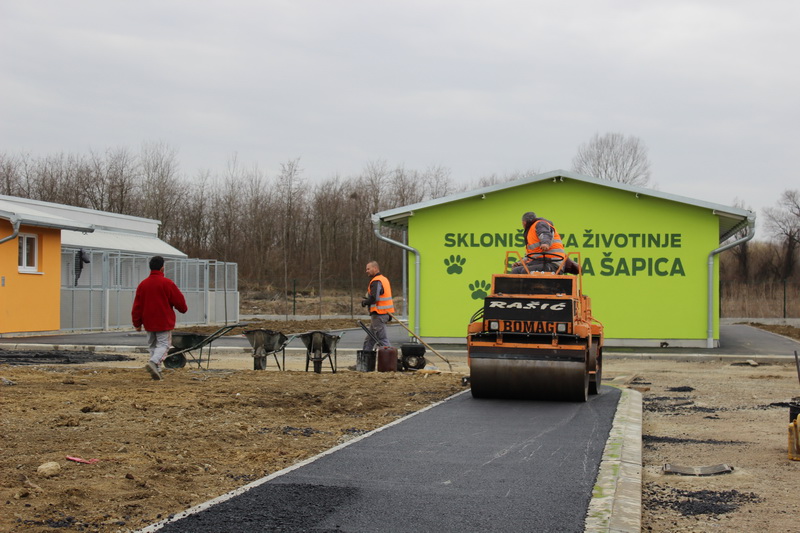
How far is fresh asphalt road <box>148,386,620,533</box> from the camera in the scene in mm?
5672

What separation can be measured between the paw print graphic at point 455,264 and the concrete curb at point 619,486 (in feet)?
45.2

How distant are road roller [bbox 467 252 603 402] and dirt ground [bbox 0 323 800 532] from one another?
0.99m

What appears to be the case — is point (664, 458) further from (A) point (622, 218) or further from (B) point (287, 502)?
(A) point (622, 218)

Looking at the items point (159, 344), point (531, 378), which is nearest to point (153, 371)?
point (159, 344)

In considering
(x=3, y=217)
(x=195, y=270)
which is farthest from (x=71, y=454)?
(x=195, y=270)

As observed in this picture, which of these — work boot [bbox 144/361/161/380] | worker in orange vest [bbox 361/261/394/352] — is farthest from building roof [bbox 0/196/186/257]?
work boot [bbox 144/361/161/380]

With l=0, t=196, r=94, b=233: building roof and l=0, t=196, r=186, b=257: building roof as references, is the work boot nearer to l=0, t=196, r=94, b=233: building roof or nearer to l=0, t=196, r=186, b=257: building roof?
l=0, t=196, r=94, b=233: building roof

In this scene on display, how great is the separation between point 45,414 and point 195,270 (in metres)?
26.3

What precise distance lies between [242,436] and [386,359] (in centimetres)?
737

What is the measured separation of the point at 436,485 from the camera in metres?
6.77

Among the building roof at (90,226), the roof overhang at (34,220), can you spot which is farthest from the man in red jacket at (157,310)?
the building roof at (90,226)

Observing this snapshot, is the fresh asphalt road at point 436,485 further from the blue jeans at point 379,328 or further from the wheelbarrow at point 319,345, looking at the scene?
the blue jeans at point 379,328

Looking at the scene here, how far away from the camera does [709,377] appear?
55.0 ft

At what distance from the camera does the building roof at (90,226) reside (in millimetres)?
28016
